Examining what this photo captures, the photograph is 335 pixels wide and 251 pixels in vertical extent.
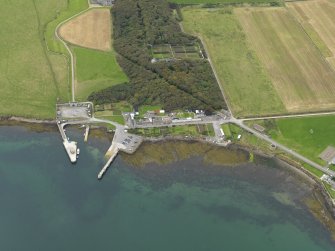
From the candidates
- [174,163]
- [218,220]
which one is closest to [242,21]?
[174,163]

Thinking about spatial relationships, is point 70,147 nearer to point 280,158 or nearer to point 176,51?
point 176,51

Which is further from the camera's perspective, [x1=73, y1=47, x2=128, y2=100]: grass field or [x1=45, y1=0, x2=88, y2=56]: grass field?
[x1=45, y1=0, x2=88, y2=56]: grass field

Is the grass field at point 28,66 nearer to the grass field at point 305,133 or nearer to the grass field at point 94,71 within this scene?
the grass field at point 94,71

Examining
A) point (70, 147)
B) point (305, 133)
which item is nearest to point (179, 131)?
point (70, 147)

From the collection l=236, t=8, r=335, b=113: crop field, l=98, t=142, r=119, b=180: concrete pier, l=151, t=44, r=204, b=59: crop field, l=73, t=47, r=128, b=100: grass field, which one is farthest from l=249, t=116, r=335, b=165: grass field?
l=73, t=47, r=128, b=100: grass field

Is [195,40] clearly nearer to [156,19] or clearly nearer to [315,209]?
[156,19]

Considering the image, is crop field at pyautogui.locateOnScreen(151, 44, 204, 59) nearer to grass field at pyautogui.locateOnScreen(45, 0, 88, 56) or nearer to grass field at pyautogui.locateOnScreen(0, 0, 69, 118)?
grass field at pyautogui.locateOnScreen(45, 0, 88, 56)

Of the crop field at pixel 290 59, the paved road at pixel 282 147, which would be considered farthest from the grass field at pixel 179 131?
the crop field at pixel 290 59
